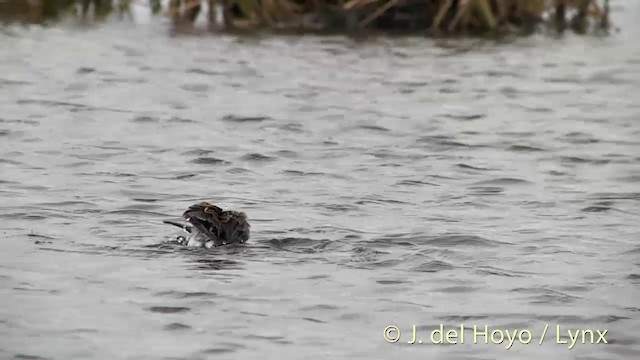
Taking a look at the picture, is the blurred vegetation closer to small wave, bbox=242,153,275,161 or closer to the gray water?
the gray water

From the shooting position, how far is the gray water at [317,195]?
8.59 meters

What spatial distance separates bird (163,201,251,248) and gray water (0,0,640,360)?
0.49 ft

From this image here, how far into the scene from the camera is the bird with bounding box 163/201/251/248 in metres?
10.2

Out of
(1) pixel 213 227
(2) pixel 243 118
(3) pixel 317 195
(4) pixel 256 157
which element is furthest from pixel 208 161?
(1) pixel 213 227

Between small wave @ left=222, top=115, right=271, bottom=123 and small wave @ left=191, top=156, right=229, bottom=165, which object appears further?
small wave @ left=222, top=115, right=271, bottom=123

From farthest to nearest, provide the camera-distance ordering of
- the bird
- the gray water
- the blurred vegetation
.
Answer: the blurred vegetation
the bird
the gray water

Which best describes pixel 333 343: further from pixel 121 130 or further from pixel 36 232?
pixel 121 130

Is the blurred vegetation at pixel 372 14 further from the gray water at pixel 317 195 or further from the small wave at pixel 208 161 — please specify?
the small wave at pixel 208 161

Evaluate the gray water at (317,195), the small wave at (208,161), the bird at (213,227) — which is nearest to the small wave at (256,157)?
the gray water at (317,195)

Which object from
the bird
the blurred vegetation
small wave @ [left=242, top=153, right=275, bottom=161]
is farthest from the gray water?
the blurred vegetation

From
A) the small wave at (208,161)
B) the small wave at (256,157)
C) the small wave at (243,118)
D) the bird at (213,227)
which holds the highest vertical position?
the bird at (213,227)

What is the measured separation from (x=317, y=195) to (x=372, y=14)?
13.4m

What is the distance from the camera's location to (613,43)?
25.1 metres

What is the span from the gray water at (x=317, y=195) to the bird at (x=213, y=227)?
0.15 meters
